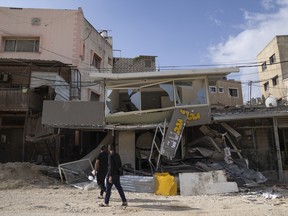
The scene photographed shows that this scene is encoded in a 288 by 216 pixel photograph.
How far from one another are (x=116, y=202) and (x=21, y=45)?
1702cm

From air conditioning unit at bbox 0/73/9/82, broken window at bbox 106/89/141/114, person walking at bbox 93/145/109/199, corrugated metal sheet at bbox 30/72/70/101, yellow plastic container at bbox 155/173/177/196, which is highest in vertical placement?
air conditioning unit at bbox 0/73/9/82

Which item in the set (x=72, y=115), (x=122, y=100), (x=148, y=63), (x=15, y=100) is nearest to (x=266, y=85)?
(x=148, y=63)

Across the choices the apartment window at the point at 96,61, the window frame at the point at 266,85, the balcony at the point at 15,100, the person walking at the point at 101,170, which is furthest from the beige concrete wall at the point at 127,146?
the window frame at the point at 266,85

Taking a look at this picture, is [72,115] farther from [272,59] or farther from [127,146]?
[272,59]

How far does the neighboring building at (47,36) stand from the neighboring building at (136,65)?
5.82m

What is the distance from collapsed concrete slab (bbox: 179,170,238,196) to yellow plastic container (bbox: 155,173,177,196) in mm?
304

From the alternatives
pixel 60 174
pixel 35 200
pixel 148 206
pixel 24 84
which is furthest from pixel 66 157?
pixel 148 206

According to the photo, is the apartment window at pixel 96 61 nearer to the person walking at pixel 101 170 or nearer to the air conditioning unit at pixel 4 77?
the air conditioning unit at pixel 4 77

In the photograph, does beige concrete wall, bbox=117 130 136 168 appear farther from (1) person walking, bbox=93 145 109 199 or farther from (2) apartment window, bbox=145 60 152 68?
(2) apartment window, bbox=145 60 152 68

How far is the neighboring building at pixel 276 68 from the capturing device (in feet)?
115

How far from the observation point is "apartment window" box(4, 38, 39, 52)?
22.5 metres

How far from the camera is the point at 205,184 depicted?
1188 cm

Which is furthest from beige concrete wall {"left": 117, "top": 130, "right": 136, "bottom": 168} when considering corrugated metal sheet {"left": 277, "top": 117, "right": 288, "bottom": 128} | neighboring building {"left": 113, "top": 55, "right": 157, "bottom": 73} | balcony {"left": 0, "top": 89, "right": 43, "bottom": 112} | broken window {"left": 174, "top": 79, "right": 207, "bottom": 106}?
neighboring building {"left": 113, "top": 55, "right": 157, "bottom": 73}

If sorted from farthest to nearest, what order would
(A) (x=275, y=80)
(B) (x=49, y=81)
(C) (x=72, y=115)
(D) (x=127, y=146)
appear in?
(A) (x=275, y=80), (B) (x=49, y=81), (D) (x=127, y=146), (C) (x=72, y=115)
